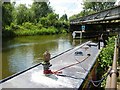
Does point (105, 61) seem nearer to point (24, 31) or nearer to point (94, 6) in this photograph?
point (24, 31)

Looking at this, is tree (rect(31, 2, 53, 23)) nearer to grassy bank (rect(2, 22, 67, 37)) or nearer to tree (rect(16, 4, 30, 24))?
tree (rect(16, 4, 30, 24))

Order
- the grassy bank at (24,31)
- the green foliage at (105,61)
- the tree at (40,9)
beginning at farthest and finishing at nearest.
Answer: the tree at (40,9) → the grassy bank at (24,31) → the green foliage at (105,61)

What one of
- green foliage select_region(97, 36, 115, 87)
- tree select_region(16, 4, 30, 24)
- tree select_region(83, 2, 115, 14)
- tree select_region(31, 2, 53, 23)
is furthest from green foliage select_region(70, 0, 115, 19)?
green foliage select_region(97, 36, 115, 87)

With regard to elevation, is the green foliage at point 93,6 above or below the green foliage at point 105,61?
above

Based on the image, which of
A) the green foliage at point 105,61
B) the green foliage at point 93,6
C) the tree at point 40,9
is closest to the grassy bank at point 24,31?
the tree at point 40,9

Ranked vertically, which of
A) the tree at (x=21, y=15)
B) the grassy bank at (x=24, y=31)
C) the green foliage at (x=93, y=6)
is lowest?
the grassy bank at (x=24, y=31)

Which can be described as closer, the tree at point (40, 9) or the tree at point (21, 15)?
the tree at point (21, 15)

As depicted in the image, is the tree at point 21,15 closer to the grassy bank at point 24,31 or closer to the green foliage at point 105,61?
the grassy bank at point 24,31

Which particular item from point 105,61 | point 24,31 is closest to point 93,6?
point 24,31

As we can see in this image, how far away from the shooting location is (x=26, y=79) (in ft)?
20.3

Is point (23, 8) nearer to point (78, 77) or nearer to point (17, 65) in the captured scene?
point (17, 65)

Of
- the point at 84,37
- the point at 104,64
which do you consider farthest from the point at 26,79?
the point at 84,37

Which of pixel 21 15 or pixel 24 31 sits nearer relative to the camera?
pixel 24 31

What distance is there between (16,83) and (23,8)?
2495 inches
